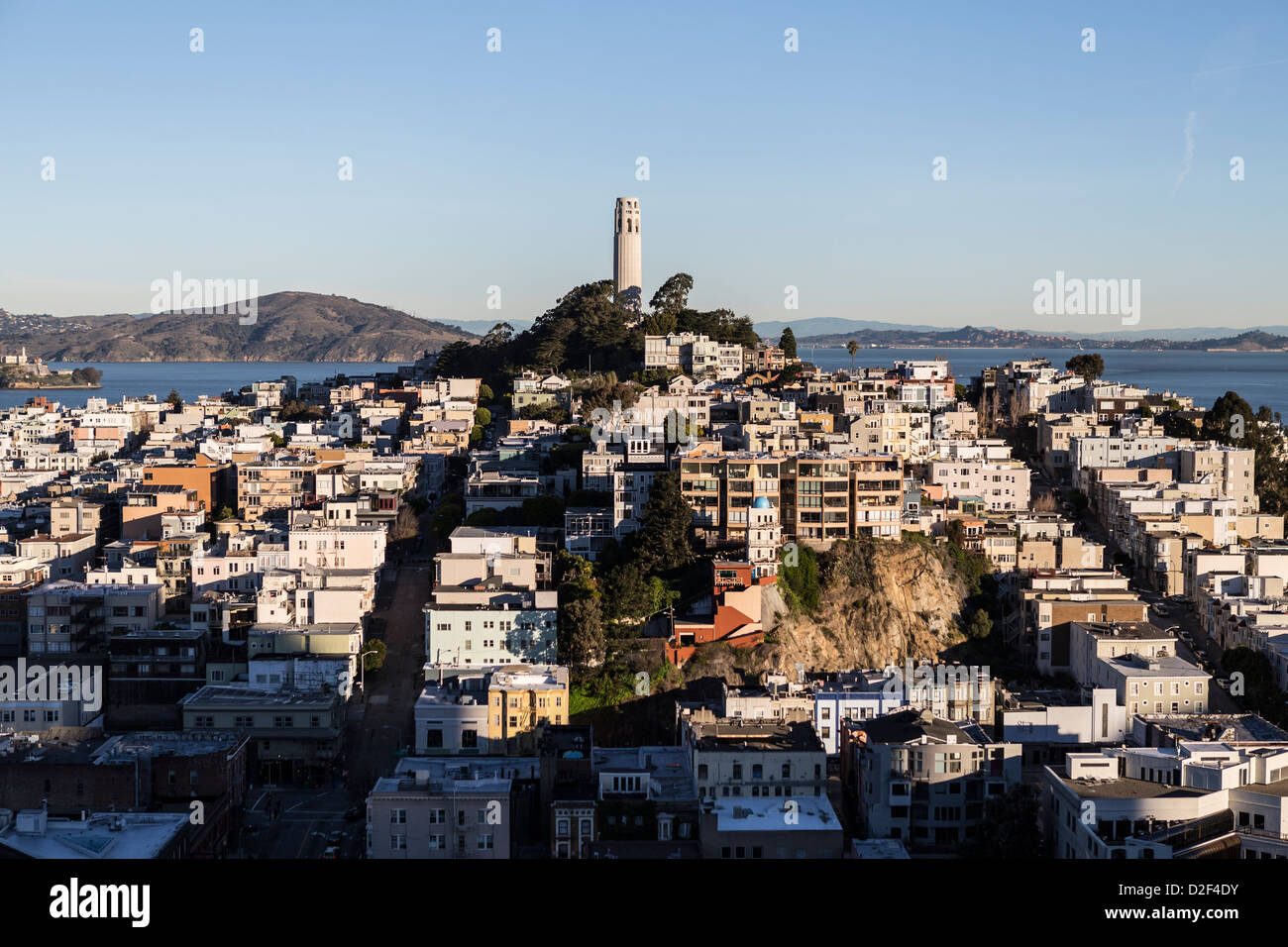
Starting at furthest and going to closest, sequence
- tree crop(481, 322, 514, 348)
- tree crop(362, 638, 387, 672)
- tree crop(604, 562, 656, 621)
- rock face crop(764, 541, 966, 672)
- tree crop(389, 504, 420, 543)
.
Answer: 1. tree crop(481, 322, 514, 348)
2. tree crop(389, 504, 420, 543)
3. rock face crop(764, 541, 966, 672)
4. tree crop(604, 562, 656, 621)
5. tree crop(362, 638, 387, 672)

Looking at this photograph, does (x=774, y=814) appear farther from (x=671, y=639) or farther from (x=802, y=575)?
(x=802, y=575)

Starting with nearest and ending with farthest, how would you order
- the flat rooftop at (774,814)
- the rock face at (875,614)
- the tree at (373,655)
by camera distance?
1. the flat rooftop at (774,814)
2. the tree at (373,655)
3. the rock face at (875,614)

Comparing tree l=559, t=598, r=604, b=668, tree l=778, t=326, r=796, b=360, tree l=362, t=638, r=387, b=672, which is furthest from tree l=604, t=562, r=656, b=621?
tree l=778, t=326, r=796, b=360

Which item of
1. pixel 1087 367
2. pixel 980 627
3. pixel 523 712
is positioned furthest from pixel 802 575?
pixel 1087 367

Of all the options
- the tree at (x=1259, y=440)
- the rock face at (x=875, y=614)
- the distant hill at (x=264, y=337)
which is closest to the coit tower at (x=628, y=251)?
the tree at (x=1259, y=440)

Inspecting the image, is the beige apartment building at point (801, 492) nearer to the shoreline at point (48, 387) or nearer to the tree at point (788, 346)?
the tree at point (788, 346)

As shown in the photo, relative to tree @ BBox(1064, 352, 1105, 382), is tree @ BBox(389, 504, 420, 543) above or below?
below

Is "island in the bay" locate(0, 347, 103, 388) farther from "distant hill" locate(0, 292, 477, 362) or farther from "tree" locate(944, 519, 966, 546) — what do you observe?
"tree" locate(944, 519, 966, 546)
